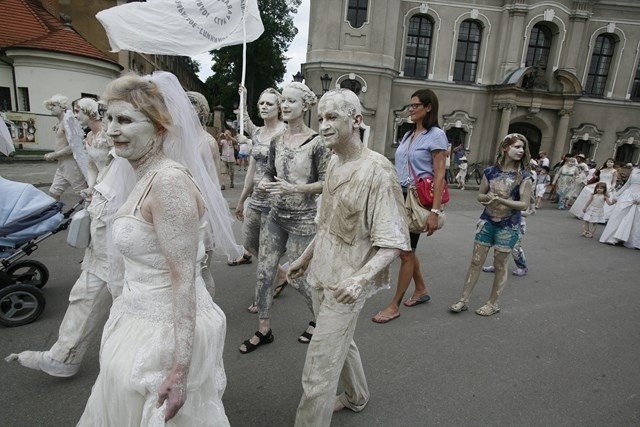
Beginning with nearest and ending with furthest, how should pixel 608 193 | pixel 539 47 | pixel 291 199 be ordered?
pixel 291 199 < pixel 608 193 < pixel 539 47

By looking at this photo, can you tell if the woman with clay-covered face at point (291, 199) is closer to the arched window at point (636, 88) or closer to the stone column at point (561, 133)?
the stone column at point (561, 133)

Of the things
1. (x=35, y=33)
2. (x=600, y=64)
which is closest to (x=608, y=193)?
(x=600, y=64)

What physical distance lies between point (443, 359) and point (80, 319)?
2.84 m

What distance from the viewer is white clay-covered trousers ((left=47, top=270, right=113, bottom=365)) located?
258 centimetres

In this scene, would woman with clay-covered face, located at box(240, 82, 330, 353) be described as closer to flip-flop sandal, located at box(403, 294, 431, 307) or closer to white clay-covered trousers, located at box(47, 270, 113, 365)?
white clay-covered trousers, located at box(47, 270, 113, 365)

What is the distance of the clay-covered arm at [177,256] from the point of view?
1.42m

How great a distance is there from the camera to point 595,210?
28.5 ft

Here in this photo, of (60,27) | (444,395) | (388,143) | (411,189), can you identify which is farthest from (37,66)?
(444,395)

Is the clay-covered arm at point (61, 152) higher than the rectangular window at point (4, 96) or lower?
lower

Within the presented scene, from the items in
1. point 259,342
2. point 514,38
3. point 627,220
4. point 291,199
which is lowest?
point 259,342

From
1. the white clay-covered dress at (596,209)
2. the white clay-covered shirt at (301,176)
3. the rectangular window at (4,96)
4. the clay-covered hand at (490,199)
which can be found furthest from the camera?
the rectangular window at (4,96)

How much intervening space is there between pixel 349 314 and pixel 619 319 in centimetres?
405

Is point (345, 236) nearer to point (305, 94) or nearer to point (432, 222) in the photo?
point (305, 94)

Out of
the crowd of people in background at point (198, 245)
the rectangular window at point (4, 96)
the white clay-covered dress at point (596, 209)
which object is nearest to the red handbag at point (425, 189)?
the crowd of people in background at point (198, 245)
